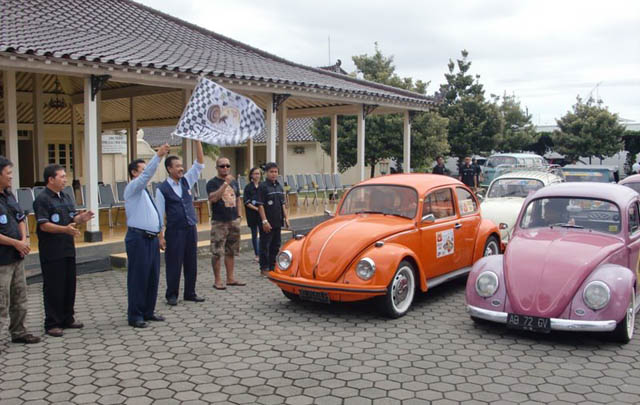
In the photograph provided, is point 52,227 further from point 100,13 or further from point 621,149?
point 621,149

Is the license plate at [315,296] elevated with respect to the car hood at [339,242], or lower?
lower

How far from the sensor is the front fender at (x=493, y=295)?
5.73 m

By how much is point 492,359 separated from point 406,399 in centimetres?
129

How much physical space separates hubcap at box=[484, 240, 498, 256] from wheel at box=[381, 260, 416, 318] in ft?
7.37

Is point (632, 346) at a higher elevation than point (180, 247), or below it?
below

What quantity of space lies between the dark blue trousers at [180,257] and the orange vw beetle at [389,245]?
3.69ft

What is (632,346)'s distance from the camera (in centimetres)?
556

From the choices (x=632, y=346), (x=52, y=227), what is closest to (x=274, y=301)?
(x=52, y=227)

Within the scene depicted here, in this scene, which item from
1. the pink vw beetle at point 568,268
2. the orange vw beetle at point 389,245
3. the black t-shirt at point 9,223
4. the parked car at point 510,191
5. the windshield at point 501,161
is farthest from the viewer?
the windshield at point 501,161

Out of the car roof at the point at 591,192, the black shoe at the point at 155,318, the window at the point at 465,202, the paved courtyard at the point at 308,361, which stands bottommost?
the paved courtyard at the point at 308,361

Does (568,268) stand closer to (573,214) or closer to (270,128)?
(573,214)

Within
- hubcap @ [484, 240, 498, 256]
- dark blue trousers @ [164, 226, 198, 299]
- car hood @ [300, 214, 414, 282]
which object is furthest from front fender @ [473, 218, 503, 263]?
dark blue trousers @ [164, 226, 198, 299]

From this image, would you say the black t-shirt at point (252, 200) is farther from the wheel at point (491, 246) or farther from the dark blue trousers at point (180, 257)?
the wheel at point (491, 246)

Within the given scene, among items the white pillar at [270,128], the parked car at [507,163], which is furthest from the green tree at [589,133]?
the white pillar at [270,128]
